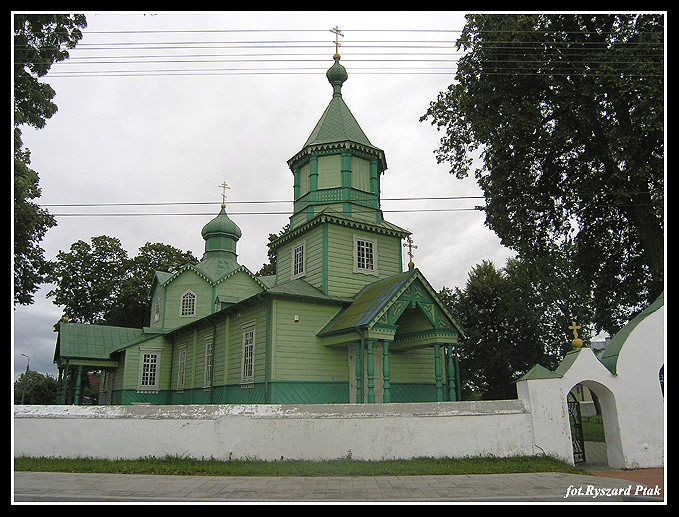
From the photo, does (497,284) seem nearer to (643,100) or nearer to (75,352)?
(643,100)

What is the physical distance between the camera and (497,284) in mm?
33312

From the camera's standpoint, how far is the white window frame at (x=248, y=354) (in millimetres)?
16828

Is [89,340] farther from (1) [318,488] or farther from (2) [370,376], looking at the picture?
(1) [318,488]

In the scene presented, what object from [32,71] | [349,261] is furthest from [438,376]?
[32,71]

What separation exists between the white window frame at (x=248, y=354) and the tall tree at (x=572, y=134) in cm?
892

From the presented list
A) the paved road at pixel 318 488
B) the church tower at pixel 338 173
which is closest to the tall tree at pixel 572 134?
the church tower at pixel 338 173

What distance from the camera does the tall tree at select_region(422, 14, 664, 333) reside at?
14.7m

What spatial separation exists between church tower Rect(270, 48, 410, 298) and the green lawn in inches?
327

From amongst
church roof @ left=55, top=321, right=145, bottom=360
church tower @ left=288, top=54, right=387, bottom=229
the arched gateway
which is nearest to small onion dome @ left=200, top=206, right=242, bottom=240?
church roof @ left=55, top=321, right=145, bottom=360

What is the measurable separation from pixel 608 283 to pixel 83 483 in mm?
17468

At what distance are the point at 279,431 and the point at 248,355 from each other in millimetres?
7259

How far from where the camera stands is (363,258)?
19.0 meters

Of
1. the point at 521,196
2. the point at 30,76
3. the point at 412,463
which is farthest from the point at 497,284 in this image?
the point at 30,76

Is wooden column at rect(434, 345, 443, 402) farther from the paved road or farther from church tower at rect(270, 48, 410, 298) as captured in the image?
the paved road
